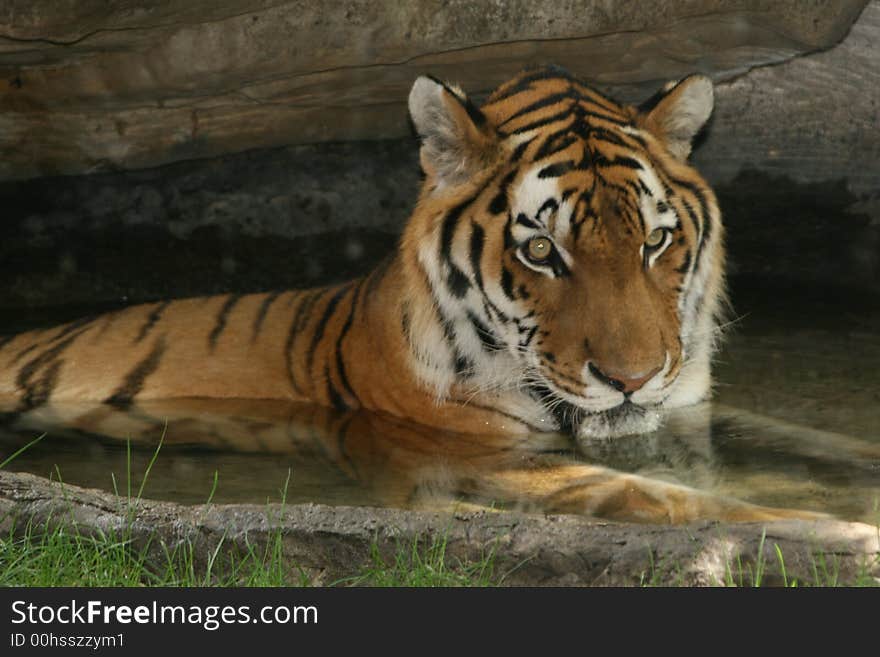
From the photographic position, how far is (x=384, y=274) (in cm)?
368

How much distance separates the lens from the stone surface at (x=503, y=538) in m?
2.12

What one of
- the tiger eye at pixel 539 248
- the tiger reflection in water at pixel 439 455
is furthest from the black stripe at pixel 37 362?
the tiger eye at pixel 539 248

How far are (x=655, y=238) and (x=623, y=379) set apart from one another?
0.41 m


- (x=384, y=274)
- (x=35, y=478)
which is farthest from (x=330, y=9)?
(x=35, y=478)

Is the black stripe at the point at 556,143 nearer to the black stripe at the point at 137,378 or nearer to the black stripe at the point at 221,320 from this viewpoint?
the black stripe at the point at 221,320

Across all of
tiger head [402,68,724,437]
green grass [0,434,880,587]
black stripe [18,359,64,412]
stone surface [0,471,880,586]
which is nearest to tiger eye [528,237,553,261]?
tiger head [402,68,724,437]

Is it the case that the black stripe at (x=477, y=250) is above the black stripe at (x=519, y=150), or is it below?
below

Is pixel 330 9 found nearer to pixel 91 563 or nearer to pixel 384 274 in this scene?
pixel 384 274

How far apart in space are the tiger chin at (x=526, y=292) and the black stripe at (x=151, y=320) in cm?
15

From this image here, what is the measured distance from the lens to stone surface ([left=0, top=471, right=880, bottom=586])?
6.97ft

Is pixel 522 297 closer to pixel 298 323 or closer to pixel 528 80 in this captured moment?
pixel 528 80

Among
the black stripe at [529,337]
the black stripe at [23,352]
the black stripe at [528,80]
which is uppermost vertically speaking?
the black stripe at [528,80]

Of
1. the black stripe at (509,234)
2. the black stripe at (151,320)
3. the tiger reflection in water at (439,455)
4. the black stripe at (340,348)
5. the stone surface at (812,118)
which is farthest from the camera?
the stone surface at (812,118)
